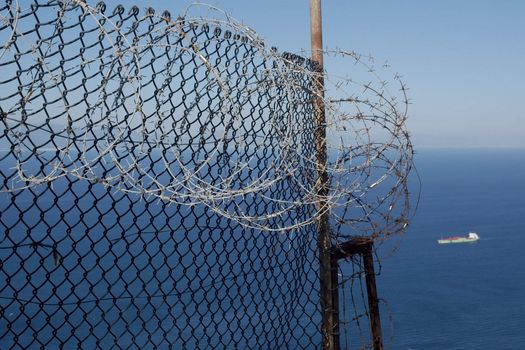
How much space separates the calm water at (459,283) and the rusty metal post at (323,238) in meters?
15.8

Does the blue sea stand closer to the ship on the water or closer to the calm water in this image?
the calm water

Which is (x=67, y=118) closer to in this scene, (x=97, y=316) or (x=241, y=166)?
(x=241, y=166)

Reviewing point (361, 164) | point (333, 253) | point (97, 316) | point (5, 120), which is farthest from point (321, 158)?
point (97, 316)

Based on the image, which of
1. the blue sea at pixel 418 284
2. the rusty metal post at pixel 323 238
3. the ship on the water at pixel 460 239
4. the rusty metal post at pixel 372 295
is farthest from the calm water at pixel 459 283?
the rusty metal post at pixel 323 238

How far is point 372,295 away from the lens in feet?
12.7

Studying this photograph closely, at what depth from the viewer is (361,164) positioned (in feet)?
11.9

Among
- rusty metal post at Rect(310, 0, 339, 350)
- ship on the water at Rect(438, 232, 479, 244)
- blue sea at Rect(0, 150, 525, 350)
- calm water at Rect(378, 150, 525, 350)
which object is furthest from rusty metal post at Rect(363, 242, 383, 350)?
ship on the water at Rect(438, 232, 479, 244)

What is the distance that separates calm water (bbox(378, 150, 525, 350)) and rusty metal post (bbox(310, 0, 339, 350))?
1578 centimetres

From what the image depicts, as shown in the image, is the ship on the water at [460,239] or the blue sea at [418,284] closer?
the blue sea at [418,284]

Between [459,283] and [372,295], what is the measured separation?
42.7 metres

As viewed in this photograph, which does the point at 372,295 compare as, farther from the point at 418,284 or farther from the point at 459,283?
the point at 459,283

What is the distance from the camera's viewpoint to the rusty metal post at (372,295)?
388 centimetres

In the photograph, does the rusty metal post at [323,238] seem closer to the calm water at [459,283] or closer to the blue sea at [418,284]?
the blue sea at [418,284]

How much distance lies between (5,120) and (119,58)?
50 centimetres
